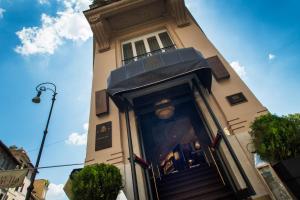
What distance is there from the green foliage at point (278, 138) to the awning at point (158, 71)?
8.62 feet

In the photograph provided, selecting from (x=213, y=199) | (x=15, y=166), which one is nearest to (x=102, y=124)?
(x=213, y=199)

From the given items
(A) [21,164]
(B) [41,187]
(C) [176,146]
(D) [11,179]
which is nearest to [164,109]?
(C) [176,146]

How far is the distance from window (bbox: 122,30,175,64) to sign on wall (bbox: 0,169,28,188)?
6.90 meters

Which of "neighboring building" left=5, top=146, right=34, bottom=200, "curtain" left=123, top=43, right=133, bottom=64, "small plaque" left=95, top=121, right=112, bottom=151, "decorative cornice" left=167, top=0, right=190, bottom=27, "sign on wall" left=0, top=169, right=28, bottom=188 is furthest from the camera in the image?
"neighboring building" left=5, top=146, right=34, bottom=200

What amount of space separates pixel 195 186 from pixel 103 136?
3777 millimetres

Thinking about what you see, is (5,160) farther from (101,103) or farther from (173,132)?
(173,132)

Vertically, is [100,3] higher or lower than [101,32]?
higher

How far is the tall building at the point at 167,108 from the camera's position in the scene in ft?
18.0

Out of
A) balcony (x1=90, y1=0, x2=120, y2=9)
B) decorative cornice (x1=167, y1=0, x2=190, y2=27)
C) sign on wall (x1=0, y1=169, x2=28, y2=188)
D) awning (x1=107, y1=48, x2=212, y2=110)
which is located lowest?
sign on wall (x1=0, y1=169, x2=28, y2=188)

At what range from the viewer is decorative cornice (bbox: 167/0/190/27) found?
1044cm

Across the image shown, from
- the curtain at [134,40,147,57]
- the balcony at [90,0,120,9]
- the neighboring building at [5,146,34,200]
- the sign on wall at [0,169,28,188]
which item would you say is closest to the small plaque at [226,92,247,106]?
the curtain at [134,40,147,57]

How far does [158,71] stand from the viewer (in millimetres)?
5996

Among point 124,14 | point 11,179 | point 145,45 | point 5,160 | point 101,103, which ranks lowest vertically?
point 11,179

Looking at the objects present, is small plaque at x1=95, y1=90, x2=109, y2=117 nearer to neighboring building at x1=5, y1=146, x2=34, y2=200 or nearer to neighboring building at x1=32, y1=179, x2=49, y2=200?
neighboring building at x1=5, y1=146, x2=34, y2=200
